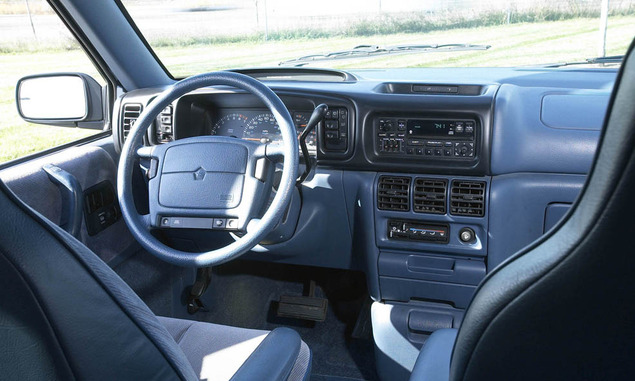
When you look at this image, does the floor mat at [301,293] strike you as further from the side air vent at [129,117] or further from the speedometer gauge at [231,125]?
the side air vent at [129,117]

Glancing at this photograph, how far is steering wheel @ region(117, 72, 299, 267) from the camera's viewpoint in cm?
198

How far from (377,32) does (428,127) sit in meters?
0.76

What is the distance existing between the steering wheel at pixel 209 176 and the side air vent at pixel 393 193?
2.24ft

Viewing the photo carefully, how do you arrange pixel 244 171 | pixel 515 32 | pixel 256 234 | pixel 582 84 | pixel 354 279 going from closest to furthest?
1. pixel 256 234
2. pixel 244 171
3. pixel 582 84
4. pixel 515 32
5. pixel 354 279

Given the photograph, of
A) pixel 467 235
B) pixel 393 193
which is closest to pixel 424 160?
pixel 393 193

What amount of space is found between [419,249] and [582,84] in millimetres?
1012

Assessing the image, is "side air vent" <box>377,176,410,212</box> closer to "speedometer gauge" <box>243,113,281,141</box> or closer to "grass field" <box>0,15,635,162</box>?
"speedometer gauge" <box>243,113,281,141</box>

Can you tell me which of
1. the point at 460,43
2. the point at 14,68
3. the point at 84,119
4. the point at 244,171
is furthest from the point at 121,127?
the point at 460,43

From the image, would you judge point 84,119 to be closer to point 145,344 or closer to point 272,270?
point 272,270

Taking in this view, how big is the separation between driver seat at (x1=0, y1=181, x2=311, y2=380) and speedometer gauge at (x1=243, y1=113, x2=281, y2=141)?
1770mm

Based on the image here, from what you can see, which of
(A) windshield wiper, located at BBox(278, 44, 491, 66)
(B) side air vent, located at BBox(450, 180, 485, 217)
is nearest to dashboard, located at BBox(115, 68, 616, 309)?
(B) side air vent, located at BBox(450, 180, 485, 217)

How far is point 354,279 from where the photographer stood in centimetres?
334

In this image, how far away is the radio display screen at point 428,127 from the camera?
247cm

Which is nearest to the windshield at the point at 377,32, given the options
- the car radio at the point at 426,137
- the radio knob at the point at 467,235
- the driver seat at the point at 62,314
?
the car radio at the point at 426,137
